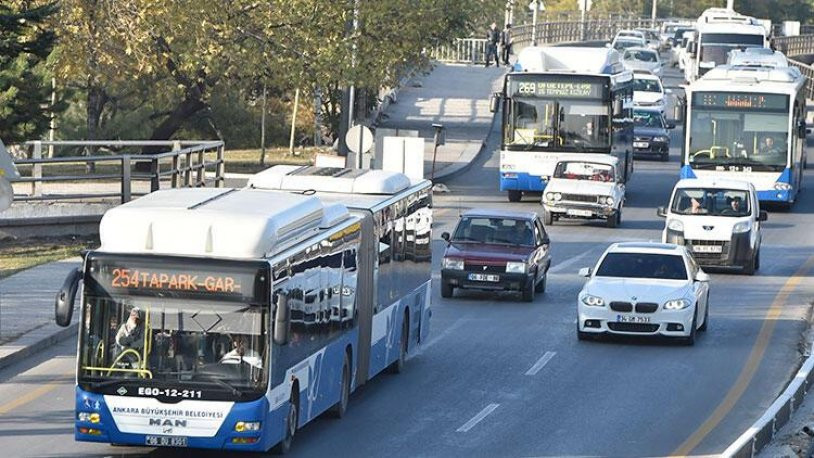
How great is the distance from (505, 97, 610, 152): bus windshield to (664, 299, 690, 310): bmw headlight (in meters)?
19.7

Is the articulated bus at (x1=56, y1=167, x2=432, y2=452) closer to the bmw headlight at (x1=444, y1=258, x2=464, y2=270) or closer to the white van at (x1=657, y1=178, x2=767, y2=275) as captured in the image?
the bmw headlight at (x1=444, y1=258, x2=464, y2=270)

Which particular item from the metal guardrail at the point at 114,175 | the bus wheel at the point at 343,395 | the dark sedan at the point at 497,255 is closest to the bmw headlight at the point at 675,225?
the dark sedan at the point at 497,255

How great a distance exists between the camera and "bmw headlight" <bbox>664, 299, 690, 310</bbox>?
2614 centimetres

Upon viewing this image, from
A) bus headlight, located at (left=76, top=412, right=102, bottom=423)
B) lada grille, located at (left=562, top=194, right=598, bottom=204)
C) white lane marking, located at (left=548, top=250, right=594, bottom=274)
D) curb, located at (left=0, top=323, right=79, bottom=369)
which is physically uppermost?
bus headlight, located at (left=76, top=412, right=102, bottom=423)

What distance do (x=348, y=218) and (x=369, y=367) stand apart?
2044 mm

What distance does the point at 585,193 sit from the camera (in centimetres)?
4209

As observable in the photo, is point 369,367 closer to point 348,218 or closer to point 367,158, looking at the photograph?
point 348,218

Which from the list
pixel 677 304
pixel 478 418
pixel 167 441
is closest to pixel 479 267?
pixel 677 304

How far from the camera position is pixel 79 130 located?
182 feet

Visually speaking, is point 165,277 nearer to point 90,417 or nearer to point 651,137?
point 90,417

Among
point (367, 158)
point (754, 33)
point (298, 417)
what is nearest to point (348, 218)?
point (298, 417)

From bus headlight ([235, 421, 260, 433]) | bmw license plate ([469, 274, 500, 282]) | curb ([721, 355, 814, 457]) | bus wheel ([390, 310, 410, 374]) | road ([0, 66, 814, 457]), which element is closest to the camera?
bus headlight ([235, 421, 260, 433])

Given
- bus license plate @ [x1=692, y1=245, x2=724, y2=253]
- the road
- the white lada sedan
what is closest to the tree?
the road

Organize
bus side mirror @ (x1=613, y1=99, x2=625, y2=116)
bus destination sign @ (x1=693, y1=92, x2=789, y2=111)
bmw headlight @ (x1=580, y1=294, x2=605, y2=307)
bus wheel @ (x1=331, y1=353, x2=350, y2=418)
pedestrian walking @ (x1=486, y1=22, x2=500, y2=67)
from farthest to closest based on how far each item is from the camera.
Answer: pedestrian walking @ (x1=486, y1=22, x2=500, y2=67) < bus side mirror @ (x1=613, y1=99, x2=625, y2=116) < bus destination sign @ (x1=693, y1=92, x2=789, y2=111) < bmw headlight @ (x1=580, y1=294, x2=605, y2=307) < bus wheel @ (x1=331, y1=353, x2=350, y2=418)
